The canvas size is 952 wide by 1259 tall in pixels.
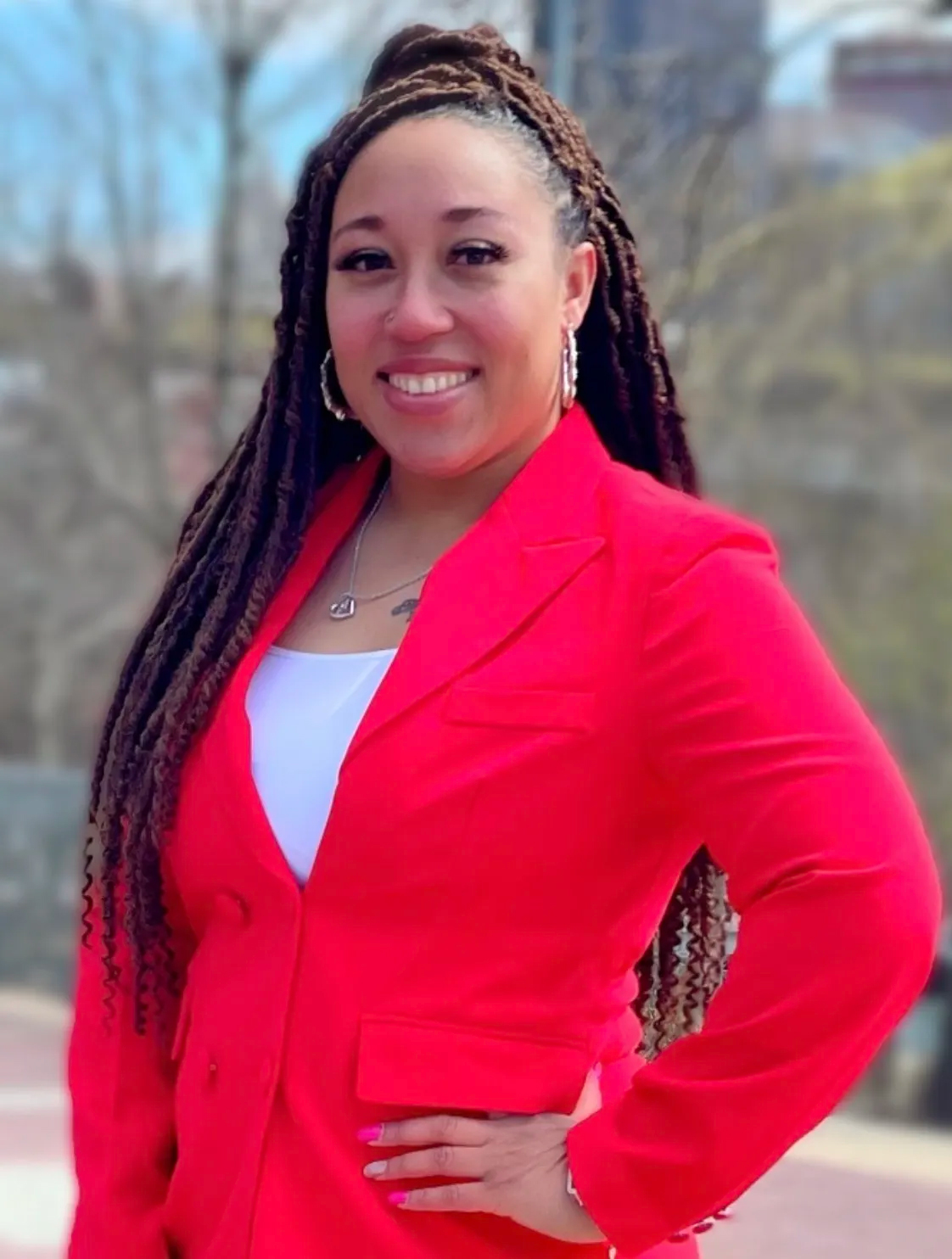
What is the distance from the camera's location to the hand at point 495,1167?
1.73 meters

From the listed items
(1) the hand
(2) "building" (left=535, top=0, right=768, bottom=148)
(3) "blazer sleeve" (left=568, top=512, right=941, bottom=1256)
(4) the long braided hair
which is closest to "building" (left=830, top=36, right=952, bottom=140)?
(2) "building" (left=535, top=0, right=768, bottom=148)

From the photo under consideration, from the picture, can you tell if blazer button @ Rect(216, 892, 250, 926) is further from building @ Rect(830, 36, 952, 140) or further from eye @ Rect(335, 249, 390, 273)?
building @ Rect(830, 36, 952, 140)

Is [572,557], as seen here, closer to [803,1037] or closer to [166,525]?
[803,1037]

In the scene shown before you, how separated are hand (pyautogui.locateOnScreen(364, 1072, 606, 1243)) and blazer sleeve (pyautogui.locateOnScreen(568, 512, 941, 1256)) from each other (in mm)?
34

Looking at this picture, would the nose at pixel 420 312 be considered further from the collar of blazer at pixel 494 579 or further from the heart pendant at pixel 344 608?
the heart pendant at pixel 344 608

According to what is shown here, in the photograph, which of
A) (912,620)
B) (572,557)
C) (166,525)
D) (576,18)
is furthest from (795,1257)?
(912,620)

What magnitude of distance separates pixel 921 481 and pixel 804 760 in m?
12.8

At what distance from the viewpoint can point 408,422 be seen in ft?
6.40

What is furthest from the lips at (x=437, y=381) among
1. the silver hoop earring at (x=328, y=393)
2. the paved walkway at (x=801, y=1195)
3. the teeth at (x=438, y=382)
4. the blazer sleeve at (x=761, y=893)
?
the paved walkway at (x=801, y=1195)

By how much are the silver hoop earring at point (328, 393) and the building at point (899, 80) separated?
10424 mm

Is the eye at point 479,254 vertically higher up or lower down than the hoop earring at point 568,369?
higher up

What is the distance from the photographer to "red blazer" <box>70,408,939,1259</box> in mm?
1593

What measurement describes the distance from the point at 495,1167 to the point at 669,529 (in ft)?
2.02

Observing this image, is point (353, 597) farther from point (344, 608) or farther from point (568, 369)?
point (568, 369)
